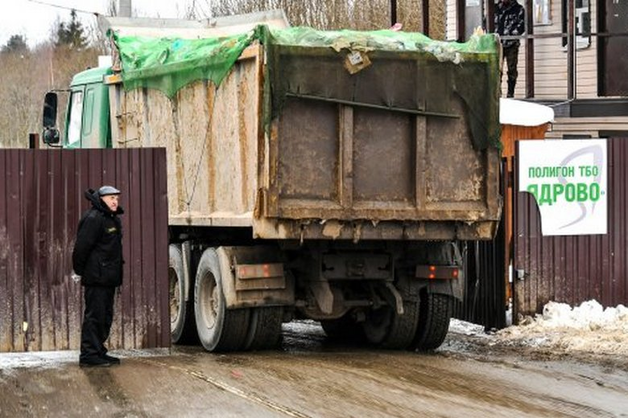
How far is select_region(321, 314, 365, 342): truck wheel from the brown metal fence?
268cm

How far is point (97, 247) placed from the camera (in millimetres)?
12578

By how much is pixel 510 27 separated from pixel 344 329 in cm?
1122

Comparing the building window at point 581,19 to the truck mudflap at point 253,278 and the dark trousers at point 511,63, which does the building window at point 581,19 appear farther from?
the truck mudflap at point 253,278

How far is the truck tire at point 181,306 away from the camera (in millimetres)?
15391

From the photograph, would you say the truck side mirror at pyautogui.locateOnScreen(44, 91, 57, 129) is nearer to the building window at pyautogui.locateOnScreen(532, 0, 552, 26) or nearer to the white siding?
the white siding

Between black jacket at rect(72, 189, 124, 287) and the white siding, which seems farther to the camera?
the white siding

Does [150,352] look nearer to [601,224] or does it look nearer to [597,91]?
[601,224]

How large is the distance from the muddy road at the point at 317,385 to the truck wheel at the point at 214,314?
0.18 metres

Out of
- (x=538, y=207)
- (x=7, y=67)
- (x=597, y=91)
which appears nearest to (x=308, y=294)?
(x=538, y=207)

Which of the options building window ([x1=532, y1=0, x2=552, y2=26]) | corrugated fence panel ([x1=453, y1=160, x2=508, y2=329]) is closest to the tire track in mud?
corrugated fence panel ([x1=453, y1=160, x2=508, y2=329])

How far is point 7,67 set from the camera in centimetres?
9112

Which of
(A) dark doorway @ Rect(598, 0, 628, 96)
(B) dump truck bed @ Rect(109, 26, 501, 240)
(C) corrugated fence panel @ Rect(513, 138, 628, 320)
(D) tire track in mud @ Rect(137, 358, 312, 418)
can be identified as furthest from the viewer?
(A) dark doorway @ Rect(598, 0, 628, 96)

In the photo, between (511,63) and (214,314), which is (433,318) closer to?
(214,314)

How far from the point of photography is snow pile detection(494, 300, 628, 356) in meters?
14.4
